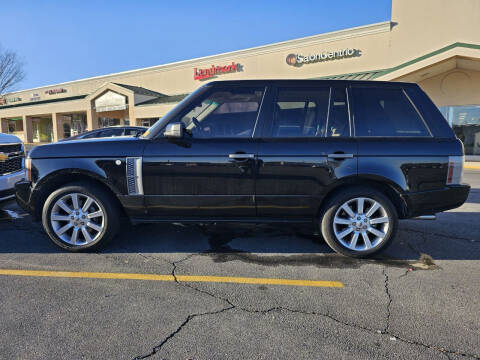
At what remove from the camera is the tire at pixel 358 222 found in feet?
11.4

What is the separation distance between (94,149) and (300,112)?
2380 millimetres

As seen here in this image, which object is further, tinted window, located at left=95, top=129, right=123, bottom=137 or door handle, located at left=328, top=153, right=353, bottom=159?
tinted window, located at left=95, top=129, right=123, bottom=137

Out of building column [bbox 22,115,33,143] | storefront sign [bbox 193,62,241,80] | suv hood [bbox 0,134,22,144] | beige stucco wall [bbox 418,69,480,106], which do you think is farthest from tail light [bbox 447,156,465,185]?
building column [bbox 22,115,33,143]

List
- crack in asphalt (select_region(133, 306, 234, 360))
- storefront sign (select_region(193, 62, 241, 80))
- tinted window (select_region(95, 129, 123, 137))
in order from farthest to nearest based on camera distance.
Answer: storefront sign (select_region(193, 62, 241, 80)), tinted window (select_region(95, 129, 123, 137)), crack in asphalt (select_region(133, 306, 234, 360))

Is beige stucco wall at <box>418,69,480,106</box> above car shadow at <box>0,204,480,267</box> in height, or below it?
above

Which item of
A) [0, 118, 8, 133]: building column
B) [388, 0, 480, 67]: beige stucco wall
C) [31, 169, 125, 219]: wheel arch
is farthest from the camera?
[0, 118, 8, 133]: building column

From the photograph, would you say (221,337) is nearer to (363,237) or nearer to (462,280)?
(363,237)

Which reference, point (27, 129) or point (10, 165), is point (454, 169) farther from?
point (27, 129)

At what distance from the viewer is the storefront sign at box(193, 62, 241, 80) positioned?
84.9ft

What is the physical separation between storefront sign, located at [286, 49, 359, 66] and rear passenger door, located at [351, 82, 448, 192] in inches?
765

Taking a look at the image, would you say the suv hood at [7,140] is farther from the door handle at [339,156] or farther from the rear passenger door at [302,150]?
the door handle at [339,156]

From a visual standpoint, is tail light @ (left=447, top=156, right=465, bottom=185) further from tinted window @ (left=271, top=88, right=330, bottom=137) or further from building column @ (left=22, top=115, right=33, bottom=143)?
building column @ (left=22, top=115, right=33, bottom=143)

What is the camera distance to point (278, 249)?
12.8 feet

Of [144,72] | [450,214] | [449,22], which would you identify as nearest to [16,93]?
[144,72]
